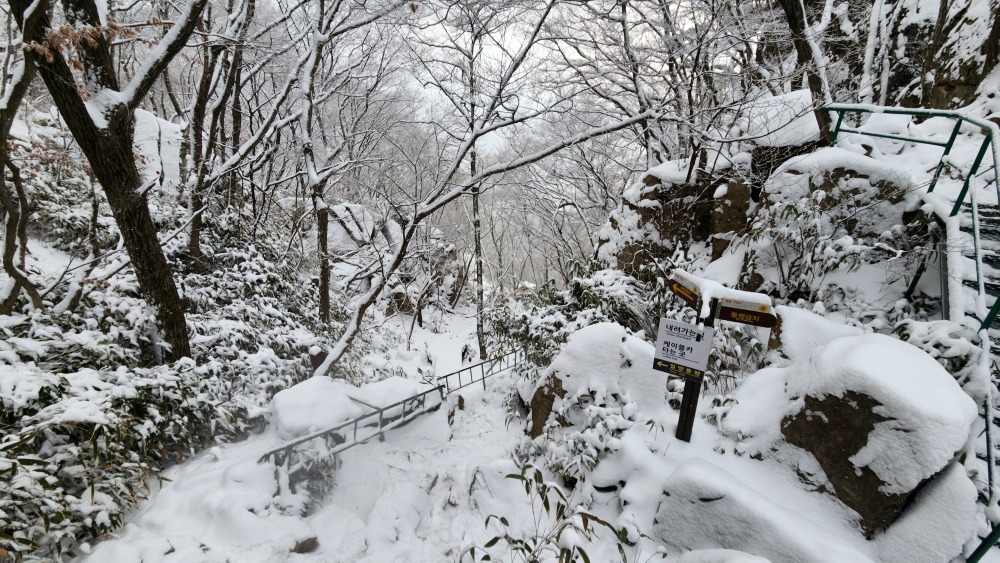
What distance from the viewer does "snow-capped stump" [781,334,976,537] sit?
2.33 metres

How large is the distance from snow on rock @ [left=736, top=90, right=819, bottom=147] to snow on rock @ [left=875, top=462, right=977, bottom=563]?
5056 millimetres

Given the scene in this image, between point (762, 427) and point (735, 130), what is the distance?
18.0 ft

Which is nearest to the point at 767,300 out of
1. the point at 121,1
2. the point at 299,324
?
the point at 299,324

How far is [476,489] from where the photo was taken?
3744mm

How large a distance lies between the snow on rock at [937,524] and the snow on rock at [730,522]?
0.85ft

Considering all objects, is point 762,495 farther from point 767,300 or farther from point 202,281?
point 202,281

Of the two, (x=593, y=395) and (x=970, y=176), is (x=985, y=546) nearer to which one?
(x=593, y=395)

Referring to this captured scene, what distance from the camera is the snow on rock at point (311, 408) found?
3822 mm

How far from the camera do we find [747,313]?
3.01 m

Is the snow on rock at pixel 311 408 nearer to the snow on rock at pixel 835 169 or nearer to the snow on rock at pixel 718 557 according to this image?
the snow on rock at pixel 718 557

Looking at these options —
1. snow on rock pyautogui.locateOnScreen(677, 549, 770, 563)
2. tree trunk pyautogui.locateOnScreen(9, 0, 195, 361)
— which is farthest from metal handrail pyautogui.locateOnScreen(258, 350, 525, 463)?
snow on rock pyautogui.locateOnScreen(677, 549, 770, 563)

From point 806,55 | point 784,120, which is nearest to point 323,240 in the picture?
point 784,120

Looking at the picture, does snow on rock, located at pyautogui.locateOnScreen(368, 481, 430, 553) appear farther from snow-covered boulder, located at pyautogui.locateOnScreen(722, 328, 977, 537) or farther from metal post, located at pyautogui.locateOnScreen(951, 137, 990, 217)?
metal post, located at pyautogui.locateOnScreen(951, 137, 990, 217)

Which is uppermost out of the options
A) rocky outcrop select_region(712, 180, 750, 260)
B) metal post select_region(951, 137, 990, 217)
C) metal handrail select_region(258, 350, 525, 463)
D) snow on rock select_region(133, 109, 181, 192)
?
snow on rock select_region(133, 109, 181, 192)
